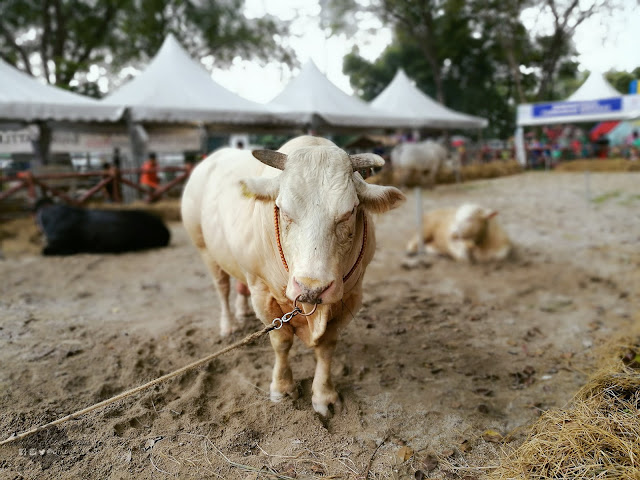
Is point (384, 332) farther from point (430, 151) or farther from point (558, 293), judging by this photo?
point (430, 151)

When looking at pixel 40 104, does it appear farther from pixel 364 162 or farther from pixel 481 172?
pixel 481 172

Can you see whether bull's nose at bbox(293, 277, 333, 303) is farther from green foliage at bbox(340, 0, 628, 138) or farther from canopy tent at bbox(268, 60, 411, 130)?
green foliage at bbox(340, 0, 628, 138)

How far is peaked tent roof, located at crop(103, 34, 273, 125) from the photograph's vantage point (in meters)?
11.2

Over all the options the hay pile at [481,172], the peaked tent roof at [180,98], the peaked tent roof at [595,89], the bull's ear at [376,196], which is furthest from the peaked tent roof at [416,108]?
the bull's ear at [376,196]

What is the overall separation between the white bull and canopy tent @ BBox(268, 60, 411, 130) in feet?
6.04

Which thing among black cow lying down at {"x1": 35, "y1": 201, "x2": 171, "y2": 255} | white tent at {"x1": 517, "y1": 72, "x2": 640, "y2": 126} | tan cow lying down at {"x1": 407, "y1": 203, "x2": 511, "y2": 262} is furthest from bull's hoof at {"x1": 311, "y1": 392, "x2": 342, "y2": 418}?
white tent at {"x1": 517, "y1": 72, "x2": 640, "y2": 126}

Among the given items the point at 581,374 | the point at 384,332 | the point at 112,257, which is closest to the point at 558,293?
the point at 581,374

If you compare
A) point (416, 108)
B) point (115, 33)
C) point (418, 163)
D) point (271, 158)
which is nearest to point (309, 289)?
point (271, 158)

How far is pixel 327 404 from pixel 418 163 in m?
11.6

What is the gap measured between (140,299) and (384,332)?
273 centimetres

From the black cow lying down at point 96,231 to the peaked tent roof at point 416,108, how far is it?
39.6ft

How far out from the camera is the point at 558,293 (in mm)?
5039

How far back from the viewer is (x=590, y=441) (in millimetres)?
2002

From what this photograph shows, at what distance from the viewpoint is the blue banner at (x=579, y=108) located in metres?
16.9
